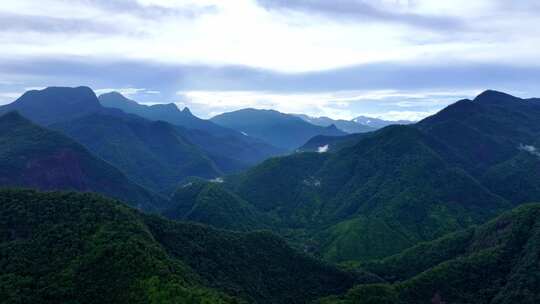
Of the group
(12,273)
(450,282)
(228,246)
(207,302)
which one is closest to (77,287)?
(12,273)

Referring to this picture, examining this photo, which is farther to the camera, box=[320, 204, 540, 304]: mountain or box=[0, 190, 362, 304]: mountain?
box=[320, 204, 540, 304]: mountain

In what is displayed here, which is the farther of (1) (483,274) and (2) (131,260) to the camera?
(1) (483,274)

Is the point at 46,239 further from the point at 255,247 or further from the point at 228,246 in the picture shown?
the point at 255,247

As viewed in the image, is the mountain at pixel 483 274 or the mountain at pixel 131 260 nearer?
the mountain at pixel 131 260

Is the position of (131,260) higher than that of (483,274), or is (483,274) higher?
(131,260)
